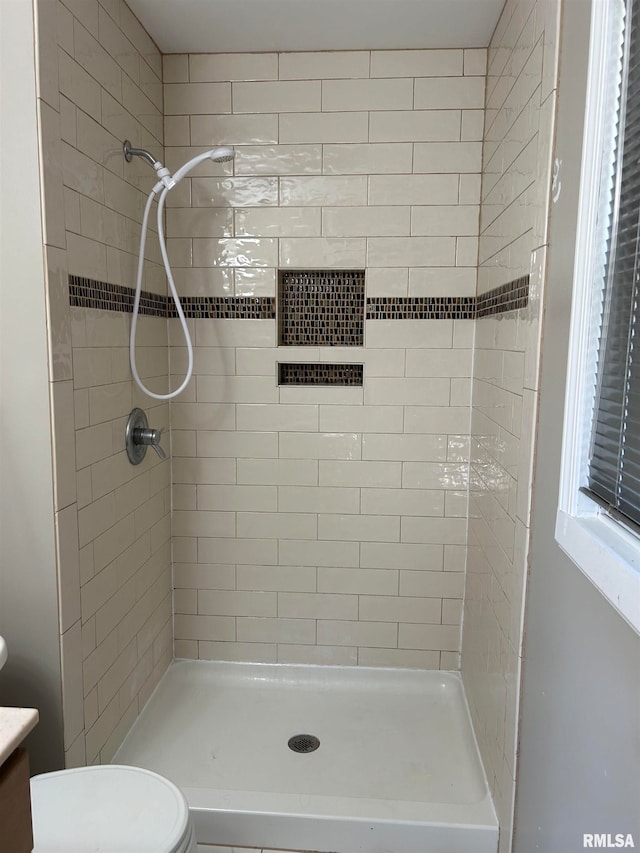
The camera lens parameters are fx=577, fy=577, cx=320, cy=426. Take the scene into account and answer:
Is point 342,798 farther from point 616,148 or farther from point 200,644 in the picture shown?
point 616,148

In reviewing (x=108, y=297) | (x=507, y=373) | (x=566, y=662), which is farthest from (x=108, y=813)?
(x=507, y=373)

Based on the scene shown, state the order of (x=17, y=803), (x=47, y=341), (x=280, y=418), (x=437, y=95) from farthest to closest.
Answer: (x=280, y=418)
(x=437, y=95)
(x=47, y=341)
(x=17, y=803)

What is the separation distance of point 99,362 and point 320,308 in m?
0.97

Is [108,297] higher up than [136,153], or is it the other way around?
[136,153]

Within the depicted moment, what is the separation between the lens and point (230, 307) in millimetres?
2355

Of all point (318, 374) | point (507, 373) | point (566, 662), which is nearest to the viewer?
point (566, 662)

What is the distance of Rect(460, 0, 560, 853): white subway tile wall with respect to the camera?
145 centimetres

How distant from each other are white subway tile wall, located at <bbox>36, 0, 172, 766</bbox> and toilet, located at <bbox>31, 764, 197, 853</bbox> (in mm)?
276

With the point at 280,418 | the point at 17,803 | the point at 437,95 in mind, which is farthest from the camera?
the point at 280,418

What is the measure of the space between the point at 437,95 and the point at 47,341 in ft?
5.63

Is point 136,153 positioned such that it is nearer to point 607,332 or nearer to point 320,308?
point 320,308

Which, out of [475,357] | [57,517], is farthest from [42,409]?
[475,357]

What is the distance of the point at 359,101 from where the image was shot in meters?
2.23

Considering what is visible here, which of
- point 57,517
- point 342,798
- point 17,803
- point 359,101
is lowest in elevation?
point 342,798
